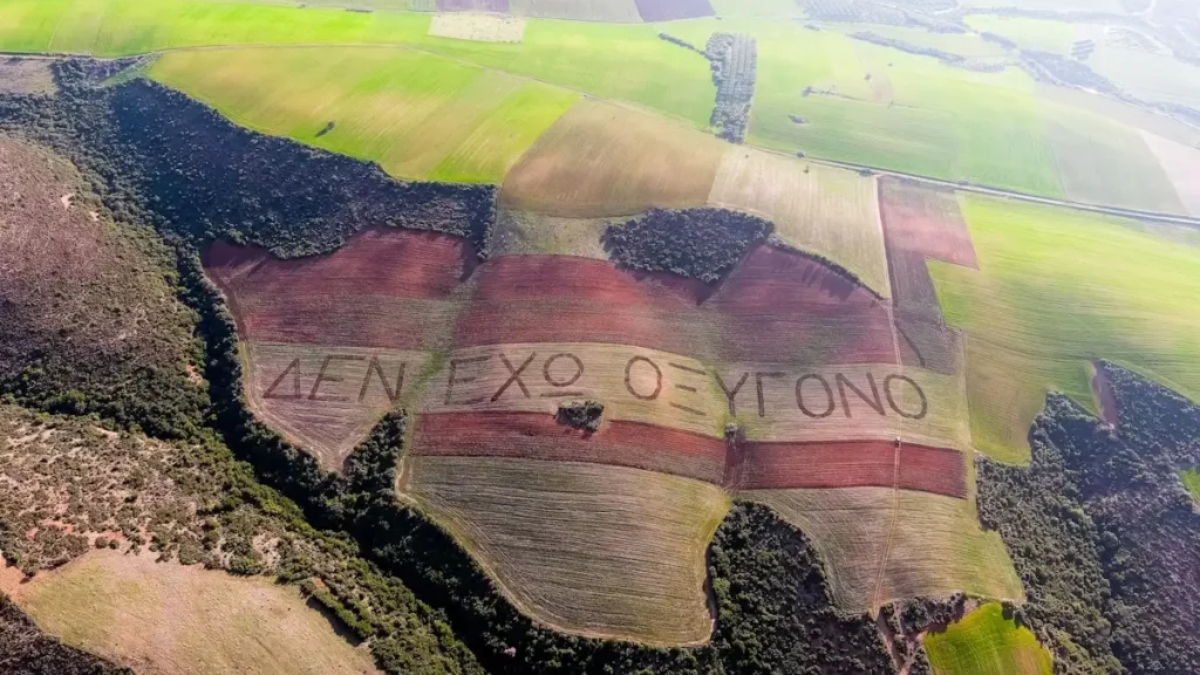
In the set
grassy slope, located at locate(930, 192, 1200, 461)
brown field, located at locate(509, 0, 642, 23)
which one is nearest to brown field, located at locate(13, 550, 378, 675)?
grassy slope, located at locate(930, 192, 1200, 461)

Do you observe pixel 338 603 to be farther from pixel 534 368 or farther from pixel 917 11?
pixel 917 11

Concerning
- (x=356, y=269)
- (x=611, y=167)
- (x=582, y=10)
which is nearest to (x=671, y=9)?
(x=582, y=10)

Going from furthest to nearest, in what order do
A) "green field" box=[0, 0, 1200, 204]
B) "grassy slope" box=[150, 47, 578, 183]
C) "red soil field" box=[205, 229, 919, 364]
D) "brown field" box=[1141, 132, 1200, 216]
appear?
"brown field" box=[1141, 132, 1200, 216]
"green field" box=[0, 0, 1200, 204]
"grassy slope" box=[150, 47, 578, 183]
"red soil field" box=[205, 229, 919, 364]

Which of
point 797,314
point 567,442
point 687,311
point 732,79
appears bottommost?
point 567,442

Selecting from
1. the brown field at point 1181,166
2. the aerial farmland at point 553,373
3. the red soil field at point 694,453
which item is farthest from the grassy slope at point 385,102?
the brown field at point 1181,166

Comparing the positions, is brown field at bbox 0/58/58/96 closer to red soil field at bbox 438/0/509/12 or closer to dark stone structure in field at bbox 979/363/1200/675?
red soil field at bbox 438/0/509/12

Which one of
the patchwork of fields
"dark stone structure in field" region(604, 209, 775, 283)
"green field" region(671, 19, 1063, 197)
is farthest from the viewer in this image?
"green field" region(671, 19, 1063, 197)

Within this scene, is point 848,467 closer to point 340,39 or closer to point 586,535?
point 586,535

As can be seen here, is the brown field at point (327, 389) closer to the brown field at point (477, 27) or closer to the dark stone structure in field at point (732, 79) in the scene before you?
the dark stone structure in field at point (732, 79)
